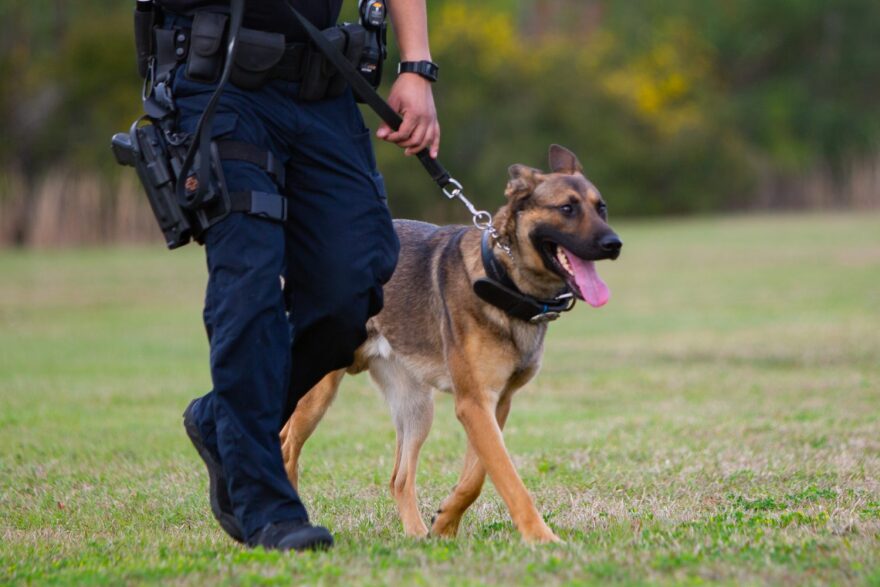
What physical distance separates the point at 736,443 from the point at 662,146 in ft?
161

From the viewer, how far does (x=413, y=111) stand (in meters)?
4.75

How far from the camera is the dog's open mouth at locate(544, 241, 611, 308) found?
5.15 m

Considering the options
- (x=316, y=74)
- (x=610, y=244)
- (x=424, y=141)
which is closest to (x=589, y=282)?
(x=610, y=244)

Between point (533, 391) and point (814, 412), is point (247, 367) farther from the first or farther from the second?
point (533, 391)

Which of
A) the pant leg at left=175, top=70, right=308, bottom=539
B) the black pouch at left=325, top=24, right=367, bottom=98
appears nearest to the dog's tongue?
the black pouch at left=325, top=24, right=367, bottom=98

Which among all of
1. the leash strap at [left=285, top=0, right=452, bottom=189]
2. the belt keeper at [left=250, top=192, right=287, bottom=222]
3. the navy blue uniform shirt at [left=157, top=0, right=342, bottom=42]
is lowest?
the belt keeper at [left=250, top=192, right=287, bottom=222]

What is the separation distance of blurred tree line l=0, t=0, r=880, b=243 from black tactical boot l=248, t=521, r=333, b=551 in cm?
3473

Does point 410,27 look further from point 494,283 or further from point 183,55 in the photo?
point 494,283

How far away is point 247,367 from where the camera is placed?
435cm

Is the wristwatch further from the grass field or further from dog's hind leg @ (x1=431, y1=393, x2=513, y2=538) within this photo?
the grass field

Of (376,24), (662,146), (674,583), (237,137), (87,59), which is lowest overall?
(662,146)

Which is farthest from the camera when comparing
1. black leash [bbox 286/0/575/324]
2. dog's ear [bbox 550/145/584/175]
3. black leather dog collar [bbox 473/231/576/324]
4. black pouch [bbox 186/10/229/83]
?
dog's ear [bbox 550/145/584/175]

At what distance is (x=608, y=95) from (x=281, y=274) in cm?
5070

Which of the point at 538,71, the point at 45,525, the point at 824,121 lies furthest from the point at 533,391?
the point at 824,121
